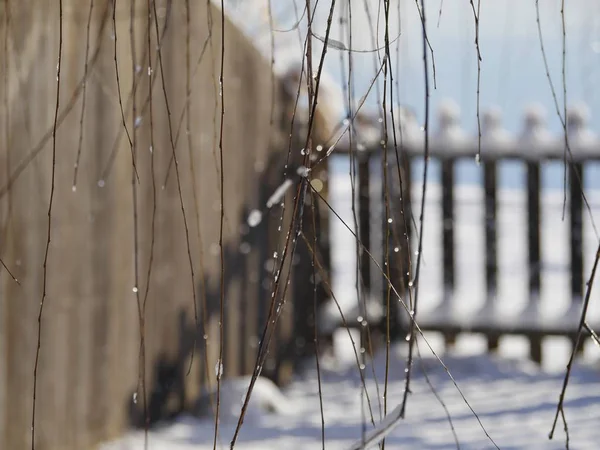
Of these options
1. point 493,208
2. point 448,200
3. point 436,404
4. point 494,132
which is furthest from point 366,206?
point 436,404

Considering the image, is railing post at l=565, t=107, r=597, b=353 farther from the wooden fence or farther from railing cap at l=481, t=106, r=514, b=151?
the wooden fence

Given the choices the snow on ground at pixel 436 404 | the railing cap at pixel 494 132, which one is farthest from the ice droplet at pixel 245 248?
the railing cap at pixel 494 132

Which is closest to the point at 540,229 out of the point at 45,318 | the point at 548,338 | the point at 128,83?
the point at 548,338

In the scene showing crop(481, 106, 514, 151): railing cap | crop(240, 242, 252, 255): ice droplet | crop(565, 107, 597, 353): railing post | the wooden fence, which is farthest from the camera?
crop(481, 106, 514, 151): railing cap

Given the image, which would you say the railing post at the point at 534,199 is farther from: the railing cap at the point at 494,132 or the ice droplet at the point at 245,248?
the ice droplet at the point at 245,248

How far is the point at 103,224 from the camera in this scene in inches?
84.0

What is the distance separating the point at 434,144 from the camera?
404 cm

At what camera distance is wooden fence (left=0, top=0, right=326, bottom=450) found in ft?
5.70

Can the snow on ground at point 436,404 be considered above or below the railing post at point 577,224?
below

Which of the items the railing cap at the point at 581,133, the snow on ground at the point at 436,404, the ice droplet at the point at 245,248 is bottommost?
the snow on ground at the point at 436,404

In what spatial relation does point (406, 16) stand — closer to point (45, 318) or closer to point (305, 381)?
point (45, 318)

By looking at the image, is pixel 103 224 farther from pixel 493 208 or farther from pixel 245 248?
pixel 493 208

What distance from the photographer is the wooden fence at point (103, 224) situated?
5.70 ft

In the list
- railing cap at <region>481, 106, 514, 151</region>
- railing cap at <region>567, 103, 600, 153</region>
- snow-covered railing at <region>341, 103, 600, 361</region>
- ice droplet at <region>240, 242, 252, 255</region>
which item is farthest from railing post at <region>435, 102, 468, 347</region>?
ice droplet at <region>240, 242, 252, 255</region>
